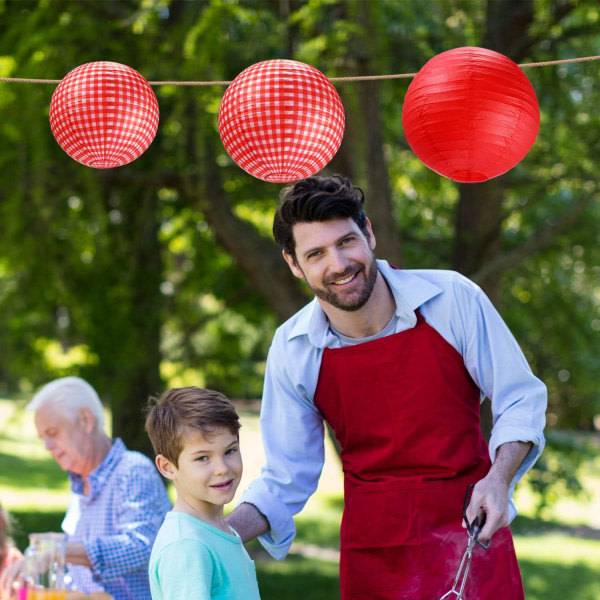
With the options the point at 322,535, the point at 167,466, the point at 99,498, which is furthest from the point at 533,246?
the point at 322,535

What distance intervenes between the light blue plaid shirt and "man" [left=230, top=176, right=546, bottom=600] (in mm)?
408

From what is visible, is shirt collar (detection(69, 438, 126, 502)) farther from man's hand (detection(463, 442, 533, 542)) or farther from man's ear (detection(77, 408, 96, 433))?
man's hand (detection(463, 442, 533, 542))

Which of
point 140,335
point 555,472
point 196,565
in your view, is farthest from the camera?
point 555,472

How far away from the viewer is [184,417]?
2.04 metres

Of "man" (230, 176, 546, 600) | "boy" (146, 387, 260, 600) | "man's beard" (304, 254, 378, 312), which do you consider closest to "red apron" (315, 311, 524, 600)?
"man" (230, 176, 546, 600)

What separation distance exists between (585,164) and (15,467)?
421 inches

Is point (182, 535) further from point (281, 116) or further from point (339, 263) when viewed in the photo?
point (281, 116)

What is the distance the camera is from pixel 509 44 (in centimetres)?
500

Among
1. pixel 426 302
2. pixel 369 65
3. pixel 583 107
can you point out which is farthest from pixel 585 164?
pixel 426 302

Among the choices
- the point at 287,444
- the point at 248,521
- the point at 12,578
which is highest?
the point at 287,444

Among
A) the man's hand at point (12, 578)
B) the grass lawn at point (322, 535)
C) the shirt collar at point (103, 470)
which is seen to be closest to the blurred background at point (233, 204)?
the grass lawn at point (322, 535)

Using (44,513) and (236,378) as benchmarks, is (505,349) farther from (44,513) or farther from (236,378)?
(44,513)

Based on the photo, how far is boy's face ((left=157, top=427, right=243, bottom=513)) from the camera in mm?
2018

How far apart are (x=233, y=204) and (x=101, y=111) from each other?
325 cm
